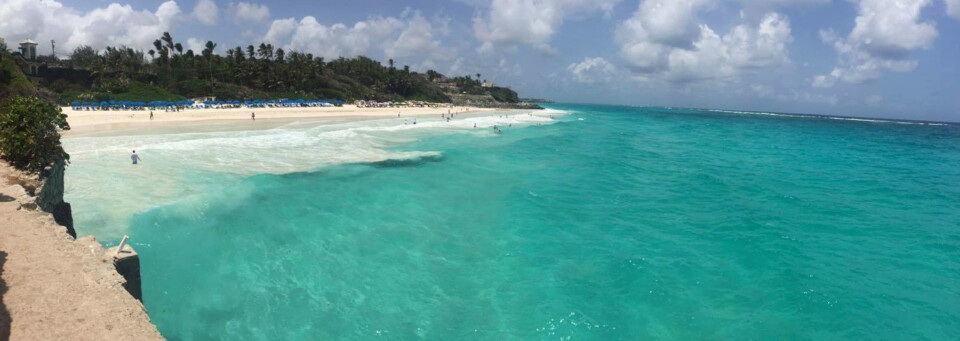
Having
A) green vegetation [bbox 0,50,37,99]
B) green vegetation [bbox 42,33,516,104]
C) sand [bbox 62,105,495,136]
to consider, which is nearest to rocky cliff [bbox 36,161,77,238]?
green vegetation [bbox 0,50,37,99]

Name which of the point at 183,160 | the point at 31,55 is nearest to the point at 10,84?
the point at 183,160

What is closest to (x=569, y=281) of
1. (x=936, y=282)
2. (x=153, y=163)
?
(x=936, y=282)

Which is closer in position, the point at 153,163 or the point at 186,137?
the point at 153,163

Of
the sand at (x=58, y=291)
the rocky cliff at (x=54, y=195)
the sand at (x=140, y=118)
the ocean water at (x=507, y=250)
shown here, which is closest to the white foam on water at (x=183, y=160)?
the ocean water at (x=507, y=250)

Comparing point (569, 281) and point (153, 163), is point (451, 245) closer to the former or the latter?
point (569, 281)

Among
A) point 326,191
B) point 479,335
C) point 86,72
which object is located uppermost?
point 86,72

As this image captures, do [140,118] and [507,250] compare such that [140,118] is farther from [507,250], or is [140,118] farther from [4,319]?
[4,319]
